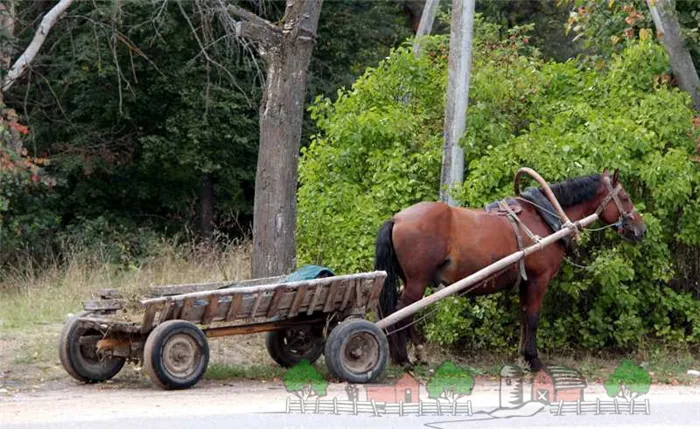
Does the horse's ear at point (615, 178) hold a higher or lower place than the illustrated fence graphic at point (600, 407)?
higher

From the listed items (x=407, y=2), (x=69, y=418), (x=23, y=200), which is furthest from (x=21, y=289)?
(x=407, y=2)

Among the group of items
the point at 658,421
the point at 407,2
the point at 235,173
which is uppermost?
the point at 407,2

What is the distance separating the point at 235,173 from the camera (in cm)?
2644

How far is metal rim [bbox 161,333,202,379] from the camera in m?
10.4

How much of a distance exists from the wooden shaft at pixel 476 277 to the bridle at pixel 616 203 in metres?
0.22

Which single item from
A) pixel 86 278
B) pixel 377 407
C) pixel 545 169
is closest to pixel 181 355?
pixel 377 407

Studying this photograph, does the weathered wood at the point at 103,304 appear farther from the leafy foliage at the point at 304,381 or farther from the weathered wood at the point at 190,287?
the leafy foliage at the point at 304,381

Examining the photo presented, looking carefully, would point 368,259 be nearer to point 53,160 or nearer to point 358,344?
point 358,344

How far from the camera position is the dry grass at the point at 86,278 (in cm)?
1593

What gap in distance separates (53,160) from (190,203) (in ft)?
12.7

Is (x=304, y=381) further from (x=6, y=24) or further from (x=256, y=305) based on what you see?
(x=6, y=24)

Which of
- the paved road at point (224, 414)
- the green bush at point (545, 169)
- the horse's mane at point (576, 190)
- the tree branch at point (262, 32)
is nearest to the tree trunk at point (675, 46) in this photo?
the green bush at point (545, 169)

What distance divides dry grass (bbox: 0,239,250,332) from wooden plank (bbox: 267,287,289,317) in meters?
4.66

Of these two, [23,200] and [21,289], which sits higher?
[23,200]
